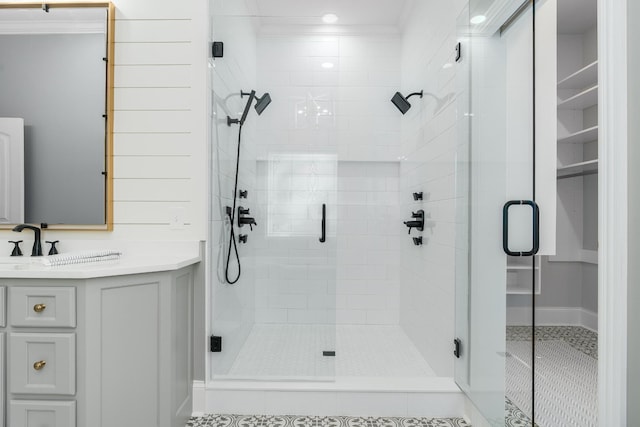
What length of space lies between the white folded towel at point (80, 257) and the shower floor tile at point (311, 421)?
3.21 ft

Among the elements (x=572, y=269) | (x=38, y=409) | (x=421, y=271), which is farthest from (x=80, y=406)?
(x=572, y=269)

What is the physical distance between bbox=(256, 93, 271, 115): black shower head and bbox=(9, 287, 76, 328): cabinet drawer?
4.69 feet

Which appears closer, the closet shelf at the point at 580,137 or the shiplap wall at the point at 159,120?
the shiplap wall at the point at 159,120

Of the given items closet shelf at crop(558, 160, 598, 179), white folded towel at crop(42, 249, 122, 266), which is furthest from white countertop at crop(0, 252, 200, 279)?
closet shelf at crop(558, 160, 598, 179)

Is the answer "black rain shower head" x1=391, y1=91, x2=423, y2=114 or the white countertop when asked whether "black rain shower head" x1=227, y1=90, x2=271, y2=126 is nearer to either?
the white countertop

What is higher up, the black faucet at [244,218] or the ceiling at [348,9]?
the ceiling at [348,9]

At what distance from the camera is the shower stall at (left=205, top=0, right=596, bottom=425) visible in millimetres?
1732

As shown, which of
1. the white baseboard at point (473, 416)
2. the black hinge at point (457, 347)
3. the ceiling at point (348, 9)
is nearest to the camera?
the white baseboard at point (473, 416)

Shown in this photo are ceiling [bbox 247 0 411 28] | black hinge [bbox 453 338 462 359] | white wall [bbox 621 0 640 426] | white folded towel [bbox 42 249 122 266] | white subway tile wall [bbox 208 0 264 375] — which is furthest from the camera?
ceiling [bbox 247 0 411 28]

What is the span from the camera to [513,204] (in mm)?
1690

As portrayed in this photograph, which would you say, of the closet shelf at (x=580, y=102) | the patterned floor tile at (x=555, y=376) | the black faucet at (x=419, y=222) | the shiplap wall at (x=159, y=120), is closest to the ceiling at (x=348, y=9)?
the shiplap wall at (x=159, y=120)

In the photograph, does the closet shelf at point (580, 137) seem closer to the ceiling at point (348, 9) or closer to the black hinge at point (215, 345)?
the ceiling at point (348, 9)

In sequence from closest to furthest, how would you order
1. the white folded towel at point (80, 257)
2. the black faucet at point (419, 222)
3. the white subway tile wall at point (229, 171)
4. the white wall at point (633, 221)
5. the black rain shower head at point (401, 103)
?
the white wall at point (633, 221) < the white folded towel at point (80, 257) < the white subway tile wall at point (229, 171) < the black faucet at point (419, 222) < the black rain shower head at point (401, 103)

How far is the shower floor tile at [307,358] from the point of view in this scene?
89.4 inches
